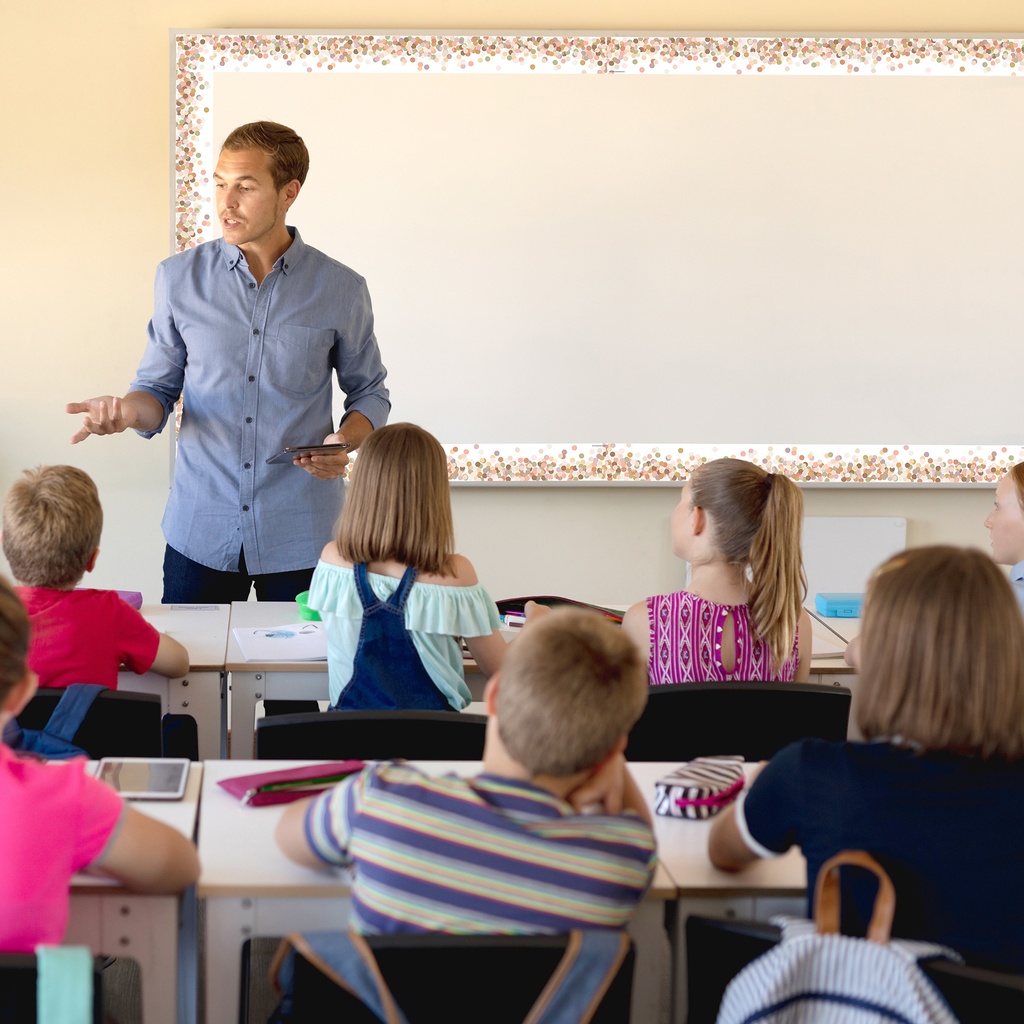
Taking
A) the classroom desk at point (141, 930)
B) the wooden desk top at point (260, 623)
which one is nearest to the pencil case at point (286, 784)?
the classroom desk at point (141, 930)

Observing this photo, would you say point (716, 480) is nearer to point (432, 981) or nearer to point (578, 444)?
point (432, 981)

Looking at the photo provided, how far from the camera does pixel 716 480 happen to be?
2.42m

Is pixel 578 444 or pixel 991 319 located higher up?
pixel 991 319

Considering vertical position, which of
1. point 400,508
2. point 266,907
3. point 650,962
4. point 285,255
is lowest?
point 650,962

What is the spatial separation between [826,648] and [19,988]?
201 cm

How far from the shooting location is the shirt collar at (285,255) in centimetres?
312

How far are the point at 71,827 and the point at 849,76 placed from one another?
3.73 meters

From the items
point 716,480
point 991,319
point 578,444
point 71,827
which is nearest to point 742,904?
point 71,827

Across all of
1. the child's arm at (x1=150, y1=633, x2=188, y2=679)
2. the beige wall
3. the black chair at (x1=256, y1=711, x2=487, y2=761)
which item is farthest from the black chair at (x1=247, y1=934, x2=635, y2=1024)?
the beige wall

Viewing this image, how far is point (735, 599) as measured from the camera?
7.78 feet

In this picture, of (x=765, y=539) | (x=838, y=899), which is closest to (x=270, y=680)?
(x=765, y=539)

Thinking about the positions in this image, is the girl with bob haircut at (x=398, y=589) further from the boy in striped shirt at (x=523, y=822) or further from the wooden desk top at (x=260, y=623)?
the boy in striped shirt at (x=523, y=822)

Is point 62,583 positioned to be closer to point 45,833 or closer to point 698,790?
point 45,833

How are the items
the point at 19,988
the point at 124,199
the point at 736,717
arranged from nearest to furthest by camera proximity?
the point at 19,988 < the point at 736,717 < the point at 124,199
